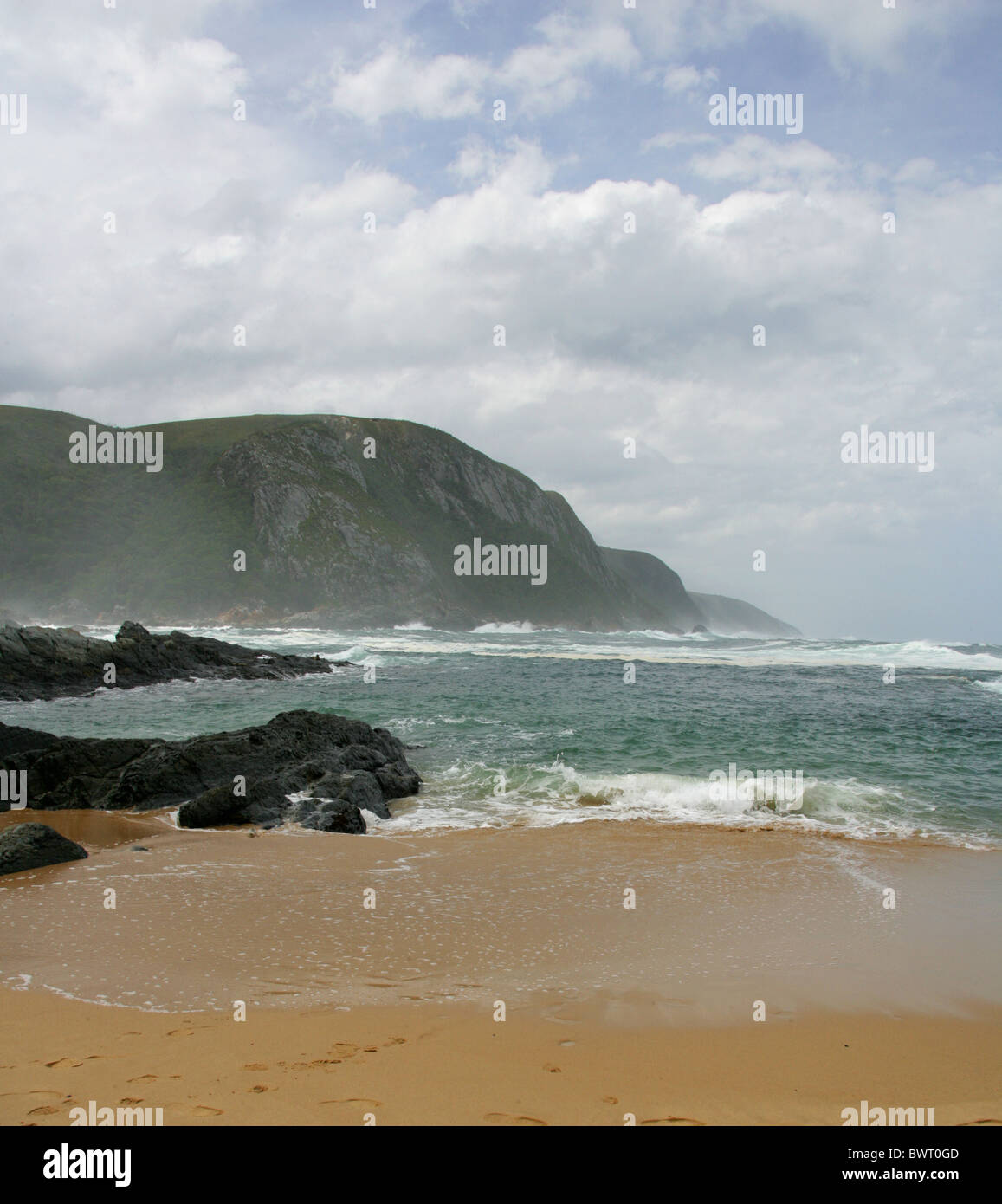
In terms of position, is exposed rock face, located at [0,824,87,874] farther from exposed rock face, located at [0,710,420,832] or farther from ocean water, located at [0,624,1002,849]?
ocean water, located at [0,624,1002,849]

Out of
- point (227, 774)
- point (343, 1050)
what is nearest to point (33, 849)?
point (227, 774)

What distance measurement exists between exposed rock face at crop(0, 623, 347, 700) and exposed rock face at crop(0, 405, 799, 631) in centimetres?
4464

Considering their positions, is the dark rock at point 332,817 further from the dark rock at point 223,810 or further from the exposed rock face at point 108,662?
the exposed rock face at point 108,662

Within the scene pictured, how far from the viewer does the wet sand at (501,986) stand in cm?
356

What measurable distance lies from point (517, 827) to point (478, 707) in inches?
510

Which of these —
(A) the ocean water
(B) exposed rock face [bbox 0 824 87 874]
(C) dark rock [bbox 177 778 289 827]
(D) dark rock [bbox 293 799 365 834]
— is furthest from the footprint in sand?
(C) dark rock [bbox 177 778 289 827]

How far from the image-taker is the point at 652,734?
1780cm

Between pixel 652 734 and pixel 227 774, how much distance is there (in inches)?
389

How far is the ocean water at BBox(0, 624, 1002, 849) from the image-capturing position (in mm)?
11438

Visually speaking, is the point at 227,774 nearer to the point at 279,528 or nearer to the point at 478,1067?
the point at 478,1067

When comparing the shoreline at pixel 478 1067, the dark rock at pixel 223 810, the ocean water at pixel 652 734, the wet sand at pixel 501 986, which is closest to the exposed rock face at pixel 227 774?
the dark rock at pixel 223 810

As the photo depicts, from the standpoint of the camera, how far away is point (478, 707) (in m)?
23.4

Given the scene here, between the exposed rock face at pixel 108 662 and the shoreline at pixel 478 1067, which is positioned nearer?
the shoreline at pixel 478 1067

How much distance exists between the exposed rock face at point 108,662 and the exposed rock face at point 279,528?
4464cm
